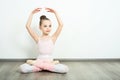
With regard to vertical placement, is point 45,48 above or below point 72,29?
below

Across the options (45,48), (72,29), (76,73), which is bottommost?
(76,73)

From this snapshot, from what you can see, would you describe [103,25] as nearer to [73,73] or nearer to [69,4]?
[69,4]

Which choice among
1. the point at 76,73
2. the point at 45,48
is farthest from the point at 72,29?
the point at 76,73

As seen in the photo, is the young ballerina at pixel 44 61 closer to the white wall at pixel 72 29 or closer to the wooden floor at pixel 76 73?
the wooden floor at pixel 76 73

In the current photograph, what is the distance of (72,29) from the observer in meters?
2.10

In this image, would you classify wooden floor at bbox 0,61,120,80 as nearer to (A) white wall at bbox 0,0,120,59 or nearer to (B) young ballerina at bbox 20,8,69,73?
(B) young ballerina at bbox 20,8,69,73

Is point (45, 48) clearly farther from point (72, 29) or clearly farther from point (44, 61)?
point (72, 29)

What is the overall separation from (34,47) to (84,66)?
502 mm

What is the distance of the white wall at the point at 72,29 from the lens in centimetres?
207

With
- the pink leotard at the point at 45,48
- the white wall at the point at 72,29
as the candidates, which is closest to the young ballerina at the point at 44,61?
the pink leotard at the point at 45,48

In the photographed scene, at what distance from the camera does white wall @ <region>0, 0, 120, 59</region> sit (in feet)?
6.78

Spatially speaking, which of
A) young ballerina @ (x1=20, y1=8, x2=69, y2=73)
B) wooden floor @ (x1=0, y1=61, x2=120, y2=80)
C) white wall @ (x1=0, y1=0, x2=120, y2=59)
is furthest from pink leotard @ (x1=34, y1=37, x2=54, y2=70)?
white wall @ (x1=0, y1=0, x2=120, y2=59)

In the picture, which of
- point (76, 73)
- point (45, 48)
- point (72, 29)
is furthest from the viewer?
point (72, 29)

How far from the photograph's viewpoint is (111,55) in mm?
2164
